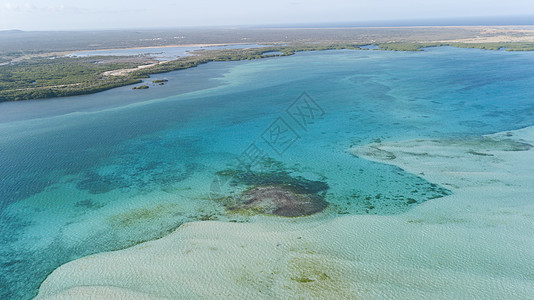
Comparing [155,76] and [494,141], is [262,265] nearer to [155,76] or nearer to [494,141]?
[494,141]

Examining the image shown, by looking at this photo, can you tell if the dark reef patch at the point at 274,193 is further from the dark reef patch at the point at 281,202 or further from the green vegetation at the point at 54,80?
the green vegetation at the point at 54,80

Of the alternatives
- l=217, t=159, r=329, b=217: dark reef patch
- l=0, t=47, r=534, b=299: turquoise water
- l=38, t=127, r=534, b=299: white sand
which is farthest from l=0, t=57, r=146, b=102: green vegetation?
l=38, t=127, r=534, b=299: white sand

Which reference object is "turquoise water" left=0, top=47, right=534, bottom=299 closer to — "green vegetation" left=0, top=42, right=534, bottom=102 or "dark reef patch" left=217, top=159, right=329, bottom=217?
"dark reef patch" left=217, top=159, right=329, bottom=217

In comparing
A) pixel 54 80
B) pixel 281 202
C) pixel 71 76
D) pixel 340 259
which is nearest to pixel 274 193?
pixel 281 202

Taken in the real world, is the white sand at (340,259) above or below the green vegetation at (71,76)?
below

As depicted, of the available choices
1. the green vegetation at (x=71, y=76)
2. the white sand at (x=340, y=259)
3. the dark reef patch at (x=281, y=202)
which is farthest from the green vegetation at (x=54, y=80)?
the white sand at (x=340, y=259)
